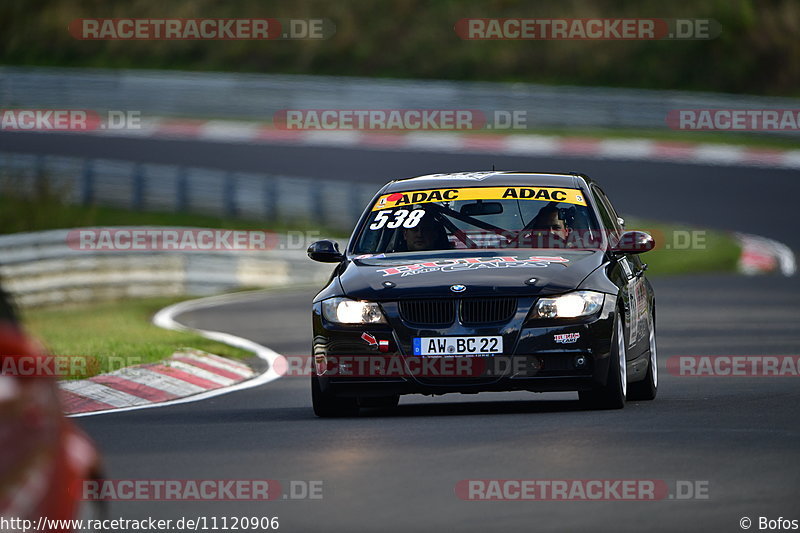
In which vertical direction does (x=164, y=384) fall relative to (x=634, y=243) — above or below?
below

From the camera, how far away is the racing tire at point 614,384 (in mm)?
10625

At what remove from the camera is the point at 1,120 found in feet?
130

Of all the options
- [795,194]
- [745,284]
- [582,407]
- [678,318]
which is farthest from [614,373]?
[795,194]

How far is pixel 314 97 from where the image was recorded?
133 ft

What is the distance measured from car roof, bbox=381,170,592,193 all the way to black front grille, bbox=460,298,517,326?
164cm

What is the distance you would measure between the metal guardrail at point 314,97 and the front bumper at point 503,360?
92.2ft

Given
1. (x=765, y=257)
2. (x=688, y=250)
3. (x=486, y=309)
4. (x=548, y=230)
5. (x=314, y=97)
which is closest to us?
(x=486, y=309)

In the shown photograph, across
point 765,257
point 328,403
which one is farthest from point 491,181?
point 765,257

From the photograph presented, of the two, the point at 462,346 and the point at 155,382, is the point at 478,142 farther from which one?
the point at 462,346

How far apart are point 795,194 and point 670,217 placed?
9.80ft

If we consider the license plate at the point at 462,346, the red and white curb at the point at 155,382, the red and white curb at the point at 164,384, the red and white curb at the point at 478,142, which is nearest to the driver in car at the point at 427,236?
the license plate at the point at 462,346

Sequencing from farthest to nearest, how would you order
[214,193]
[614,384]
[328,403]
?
[214,193] < [328,403] < [614,384]

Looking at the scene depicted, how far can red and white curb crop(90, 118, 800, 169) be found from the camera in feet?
119

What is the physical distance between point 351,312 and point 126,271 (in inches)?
556
